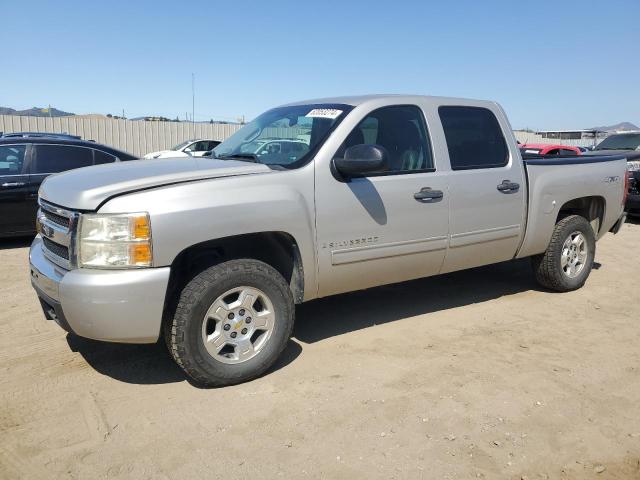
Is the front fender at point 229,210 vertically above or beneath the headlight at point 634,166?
beneath

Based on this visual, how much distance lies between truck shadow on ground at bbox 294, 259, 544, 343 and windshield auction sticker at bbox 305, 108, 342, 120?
1.73 meters

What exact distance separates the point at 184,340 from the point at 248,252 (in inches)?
32.3

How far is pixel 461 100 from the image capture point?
4.93 m

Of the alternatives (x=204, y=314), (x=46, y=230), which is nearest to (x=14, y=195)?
(x=46, y=230)

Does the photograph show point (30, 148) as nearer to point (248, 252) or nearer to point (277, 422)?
point (248, 252)

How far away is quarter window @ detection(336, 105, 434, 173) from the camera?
4242 mm

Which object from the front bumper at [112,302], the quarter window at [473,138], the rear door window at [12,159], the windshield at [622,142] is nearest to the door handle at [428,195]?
the quarter window at [473,138]

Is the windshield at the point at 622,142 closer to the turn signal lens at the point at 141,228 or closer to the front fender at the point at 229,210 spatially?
the front fender at the point at 229,210

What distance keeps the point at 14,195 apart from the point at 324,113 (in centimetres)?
522

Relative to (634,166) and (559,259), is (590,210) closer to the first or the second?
(559,259)

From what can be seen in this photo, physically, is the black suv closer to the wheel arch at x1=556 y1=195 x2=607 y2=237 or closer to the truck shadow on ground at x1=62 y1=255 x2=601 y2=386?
the truck shadow on ground at x1=62 y1=255 x2=601 y2=386

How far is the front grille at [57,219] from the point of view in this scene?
3394mm

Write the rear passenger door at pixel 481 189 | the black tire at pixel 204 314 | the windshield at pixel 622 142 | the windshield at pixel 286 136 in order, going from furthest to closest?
1. the windshield at pixel 622 142
2. the rear passenger door at pixel 481 189
3. the windshield at pixel 286 136
4. the black tire at pixel 204 314

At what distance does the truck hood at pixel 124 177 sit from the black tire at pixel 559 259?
10.7 feet
